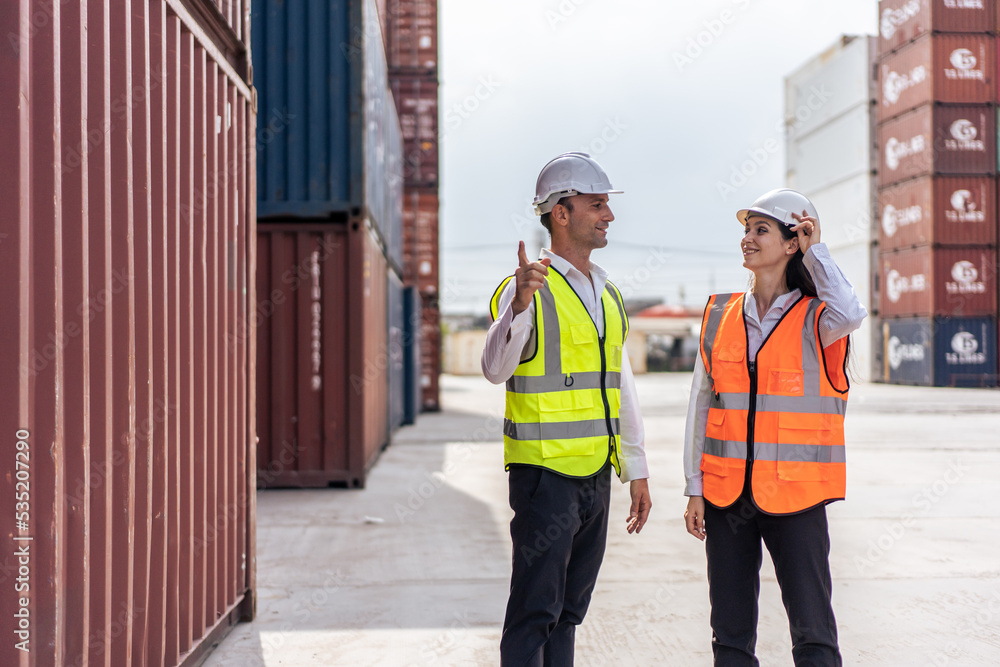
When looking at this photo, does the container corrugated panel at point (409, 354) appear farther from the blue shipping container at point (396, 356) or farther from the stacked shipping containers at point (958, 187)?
the stacked shipping containers at point (958, 187)

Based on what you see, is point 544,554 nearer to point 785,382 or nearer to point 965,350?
point 785,382

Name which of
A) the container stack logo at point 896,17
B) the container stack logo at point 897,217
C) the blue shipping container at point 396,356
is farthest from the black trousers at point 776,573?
the container stack logo at point 896,17

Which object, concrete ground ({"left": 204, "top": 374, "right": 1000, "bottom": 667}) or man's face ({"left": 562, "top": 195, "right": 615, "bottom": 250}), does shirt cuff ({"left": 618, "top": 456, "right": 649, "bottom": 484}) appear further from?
concrete ground ({"left": 204, "top": 374, "right": 1000, "bottom": 667})

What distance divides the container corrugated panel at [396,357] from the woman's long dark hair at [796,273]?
10.6 metres

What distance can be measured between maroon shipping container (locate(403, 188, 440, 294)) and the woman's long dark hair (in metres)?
17.6

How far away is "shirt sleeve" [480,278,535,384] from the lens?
2674 millimetres

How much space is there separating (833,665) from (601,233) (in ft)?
5.11

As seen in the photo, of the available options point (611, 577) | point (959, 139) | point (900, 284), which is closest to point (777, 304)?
point (611, 577)

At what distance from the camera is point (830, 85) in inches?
1566

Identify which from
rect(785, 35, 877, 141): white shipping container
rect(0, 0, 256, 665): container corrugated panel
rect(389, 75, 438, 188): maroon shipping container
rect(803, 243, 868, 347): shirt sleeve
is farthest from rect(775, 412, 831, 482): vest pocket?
rect(785, 35, 877, 141): white shipping container

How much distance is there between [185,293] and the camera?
11.6 feet

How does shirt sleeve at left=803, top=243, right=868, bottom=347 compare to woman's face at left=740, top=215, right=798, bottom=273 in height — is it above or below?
below

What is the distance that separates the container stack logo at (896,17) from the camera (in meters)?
32.0

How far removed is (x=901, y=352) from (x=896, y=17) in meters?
13.1
